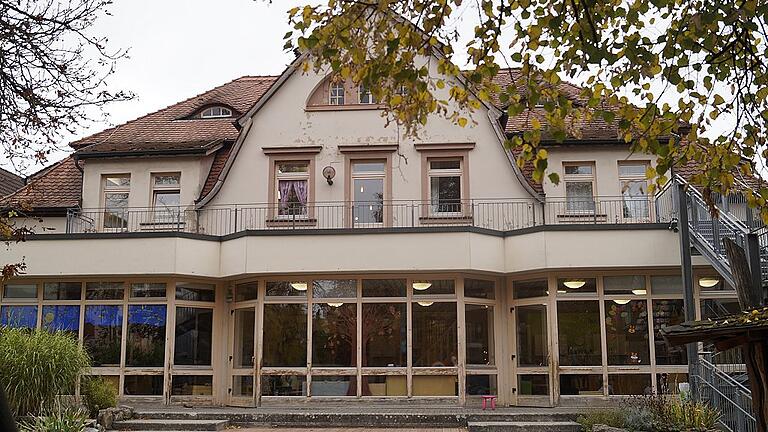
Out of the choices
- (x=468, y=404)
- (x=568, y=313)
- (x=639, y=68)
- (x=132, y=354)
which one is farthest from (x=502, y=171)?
(x=639, y=68)

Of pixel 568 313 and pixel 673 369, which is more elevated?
pixel 568 313

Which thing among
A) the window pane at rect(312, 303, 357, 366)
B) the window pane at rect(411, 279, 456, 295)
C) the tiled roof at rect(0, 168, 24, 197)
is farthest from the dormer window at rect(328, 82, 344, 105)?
the tiled roof at rect(0, 168, 24, 197)

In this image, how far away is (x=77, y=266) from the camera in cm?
1773

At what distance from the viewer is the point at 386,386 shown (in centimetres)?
1734

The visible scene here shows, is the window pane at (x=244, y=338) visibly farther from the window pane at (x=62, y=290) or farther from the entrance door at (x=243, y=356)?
the window pane at (x=62, y=290)

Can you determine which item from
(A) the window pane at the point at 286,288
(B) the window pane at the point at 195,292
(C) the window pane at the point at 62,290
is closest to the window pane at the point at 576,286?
(A) the window pane at the point at 286,288

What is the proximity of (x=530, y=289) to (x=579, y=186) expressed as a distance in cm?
263

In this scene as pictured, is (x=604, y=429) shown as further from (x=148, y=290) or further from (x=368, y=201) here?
(x=148, y=290)

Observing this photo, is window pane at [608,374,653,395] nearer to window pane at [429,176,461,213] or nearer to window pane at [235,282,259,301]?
window pane at [429,176,461,213]

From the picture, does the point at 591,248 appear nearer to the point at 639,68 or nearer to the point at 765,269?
the point at 765,269

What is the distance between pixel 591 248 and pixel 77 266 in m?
10.4

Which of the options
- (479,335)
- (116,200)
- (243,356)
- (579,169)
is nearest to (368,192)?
(479,335)

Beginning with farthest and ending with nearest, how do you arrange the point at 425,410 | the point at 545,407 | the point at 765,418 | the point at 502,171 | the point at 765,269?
the point at 502,171 → the point at 545,407 → the point at 425,410 → the point at 765,269 → the point at 765,418

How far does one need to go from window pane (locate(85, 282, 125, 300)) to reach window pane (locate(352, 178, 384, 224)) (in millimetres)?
5120
